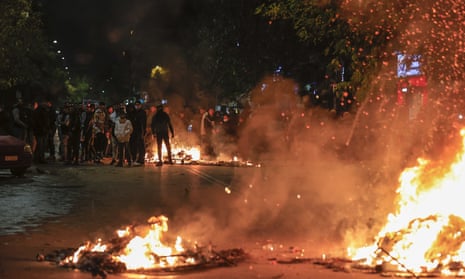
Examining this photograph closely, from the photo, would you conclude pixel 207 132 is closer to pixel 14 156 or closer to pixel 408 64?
pixel 14 156

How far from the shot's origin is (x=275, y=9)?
21.6 m

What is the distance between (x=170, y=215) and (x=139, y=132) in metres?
10.8

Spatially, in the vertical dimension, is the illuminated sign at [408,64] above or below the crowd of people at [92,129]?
above

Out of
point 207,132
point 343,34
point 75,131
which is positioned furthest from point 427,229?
point 207,132

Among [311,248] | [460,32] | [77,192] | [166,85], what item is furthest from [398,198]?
[166,85]

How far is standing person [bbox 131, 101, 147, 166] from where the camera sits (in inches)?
854

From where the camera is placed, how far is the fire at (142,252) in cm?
748

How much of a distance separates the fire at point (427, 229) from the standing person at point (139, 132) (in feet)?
45.3

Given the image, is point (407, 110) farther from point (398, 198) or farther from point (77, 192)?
point (398, 198)

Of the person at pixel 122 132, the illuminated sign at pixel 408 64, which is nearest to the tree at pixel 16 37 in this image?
the person at pixel 122 132

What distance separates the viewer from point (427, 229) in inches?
301

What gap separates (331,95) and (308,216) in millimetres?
17282

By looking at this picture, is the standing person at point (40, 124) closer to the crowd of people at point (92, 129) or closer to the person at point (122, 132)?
the crowd of people at point (92, 129)

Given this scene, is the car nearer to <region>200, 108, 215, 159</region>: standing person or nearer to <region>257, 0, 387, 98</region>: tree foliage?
<region>257, 0, 387, 98</region>: tree foliage
